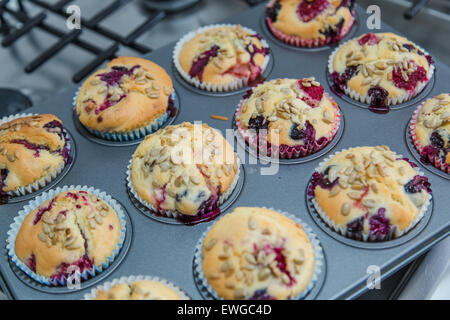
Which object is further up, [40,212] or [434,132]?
[434,132]

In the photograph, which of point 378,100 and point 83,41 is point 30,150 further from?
point 378,100

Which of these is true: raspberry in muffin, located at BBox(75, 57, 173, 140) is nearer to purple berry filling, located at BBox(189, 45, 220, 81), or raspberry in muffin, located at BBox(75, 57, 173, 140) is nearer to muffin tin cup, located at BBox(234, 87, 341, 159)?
purple berry filling, located at BBox(189, 45, 220, 81)

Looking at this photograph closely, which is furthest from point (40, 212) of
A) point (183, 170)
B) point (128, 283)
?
point (183, 170)

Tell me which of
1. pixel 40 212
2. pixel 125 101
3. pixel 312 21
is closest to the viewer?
pixel 40 212

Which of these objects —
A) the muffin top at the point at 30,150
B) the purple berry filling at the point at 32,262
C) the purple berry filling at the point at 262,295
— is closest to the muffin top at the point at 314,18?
the muffin top at the point at 30,150

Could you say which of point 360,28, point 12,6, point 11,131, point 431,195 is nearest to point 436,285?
point 431,195

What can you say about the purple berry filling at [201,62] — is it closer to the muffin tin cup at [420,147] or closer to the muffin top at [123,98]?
the muffin top at [123,98]
